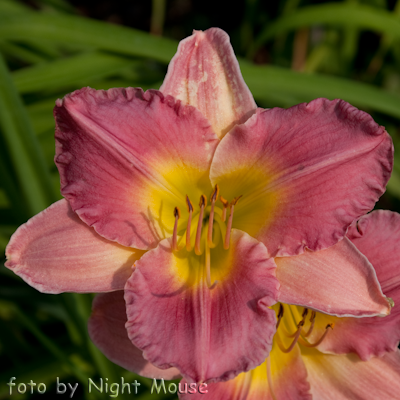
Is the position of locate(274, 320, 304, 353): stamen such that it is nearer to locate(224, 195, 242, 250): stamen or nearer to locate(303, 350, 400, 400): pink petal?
locate(303, 350, 400, 400): pink petal

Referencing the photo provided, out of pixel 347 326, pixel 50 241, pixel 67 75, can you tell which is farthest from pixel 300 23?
pixel 50 241

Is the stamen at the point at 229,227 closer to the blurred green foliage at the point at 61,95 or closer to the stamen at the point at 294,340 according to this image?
the stamen at the point at 294,340

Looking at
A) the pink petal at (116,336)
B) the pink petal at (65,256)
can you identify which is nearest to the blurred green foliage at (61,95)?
the pink petal at (116,336)

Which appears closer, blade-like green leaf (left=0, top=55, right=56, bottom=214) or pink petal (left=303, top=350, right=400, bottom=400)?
pink petal (left=303, top=350, right=400, bottom=400)

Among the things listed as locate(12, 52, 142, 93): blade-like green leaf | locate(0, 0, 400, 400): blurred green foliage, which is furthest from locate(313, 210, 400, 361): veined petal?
locate(12, 52, 142, 93): blade-like green leaf

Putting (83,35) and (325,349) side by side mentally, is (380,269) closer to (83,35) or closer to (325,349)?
(325,349)

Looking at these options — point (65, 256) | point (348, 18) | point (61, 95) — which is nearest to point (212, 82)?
point (65, 256)

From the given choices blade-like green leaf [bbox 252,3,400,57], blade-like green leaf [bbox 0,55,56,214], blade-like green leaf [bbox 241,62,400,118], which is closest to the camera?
blade-like green leaf [bbox 0,55,56,214]
